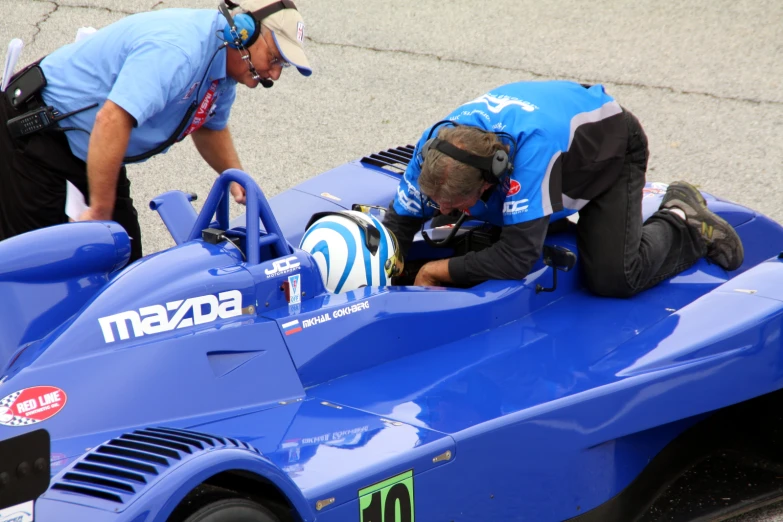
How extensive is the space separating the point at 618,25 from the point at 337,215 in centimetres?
610

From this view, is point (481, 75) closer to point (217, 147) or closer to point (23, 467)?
point (217, 147)

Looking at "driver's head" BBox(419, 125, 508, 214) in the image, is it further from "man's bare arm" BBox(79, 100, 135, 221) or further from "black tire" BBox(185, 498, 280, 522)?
"black tire" BBox(185, 498, 280, 522)

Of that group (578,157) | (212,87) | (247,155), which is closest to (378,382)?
(578,157)

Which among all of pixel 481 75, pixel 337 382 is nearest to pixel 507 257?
pixel 337 382

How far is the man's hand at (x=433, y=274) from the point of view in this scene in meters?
4.07

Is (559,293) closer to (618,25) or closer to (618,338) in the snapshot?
(618,338)

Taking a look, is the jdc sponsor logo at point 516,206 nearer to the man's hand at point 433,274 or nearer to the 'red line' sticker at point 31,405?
the man's hand at point 433,274

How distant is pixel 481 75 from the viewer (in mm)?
8555

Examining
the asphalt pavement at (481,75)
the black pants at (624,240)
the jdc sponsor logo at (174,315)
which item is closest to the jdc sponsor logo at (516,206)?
the black pants at (624,240)

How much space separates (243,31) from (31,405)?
1932 millimetres

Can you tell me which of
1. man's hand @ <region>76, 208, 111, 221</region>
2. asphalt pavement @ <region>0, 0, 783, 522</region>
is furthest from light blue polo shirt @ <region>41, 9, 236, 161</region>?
asphalt pavement @ <region>0, 0, 783, 522</region>

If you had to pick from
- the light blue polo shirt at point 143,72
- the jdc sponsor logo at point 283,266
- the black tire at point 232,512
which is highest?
the light blue polo shirt at point 143,72

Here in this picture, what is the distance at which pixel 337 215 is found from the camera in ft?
12.6

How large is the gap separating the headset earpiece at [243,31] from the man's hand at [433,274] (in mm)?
1160
